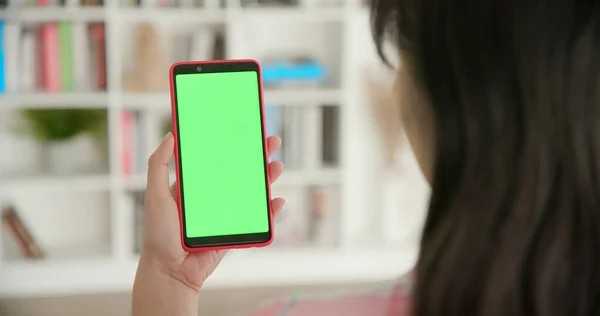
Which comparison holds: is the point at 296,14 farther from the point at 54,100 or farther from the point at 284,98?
the point at 54,100

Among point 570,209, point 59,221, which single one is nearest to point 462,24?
point 570,209

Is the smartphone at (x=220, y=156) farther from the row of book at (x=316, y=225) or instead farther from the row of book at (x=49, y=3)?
the row of book at (x=316, y=225)

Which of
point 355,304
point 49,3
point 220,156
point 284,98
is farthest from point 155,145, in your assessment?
point 355,304

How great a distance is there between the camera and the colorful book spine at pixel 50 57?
8.00 feet

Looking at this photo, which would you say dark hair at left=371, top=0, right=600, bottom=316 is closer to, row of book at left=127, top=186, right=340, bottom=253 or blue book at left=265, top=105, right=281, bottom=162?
blue book at left=265, top=105, right=281, bottom=162

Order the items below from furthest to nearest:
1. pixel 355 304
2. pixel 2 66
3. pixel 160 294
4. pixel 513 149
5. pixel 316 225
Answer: pixel 316 225 < pixel 2 66 < pixel 160 294 < pixel 355 304 < pixel 513 149

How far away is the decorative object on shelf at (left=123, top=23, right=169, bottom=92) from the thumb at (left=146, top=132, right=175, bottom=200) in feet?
5.27

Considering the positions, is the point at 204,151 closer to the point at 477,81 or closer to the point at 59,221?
the point at 477,81

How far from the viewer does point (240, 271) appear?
2672 mm

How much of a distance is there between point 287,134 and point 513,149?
211 cm

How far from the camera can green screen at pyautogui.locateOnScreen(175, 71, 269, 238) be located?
102 centimetres

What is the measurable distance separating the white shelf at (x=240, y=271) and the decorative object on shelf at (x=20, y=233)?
1.5 inches

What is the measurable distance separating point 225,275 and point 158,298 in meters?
1.82

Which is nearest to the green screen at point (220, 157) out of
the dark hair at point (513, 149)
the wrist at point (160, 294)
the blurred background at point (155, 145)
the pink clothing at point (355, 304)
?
the wrist at point (160, 294)
